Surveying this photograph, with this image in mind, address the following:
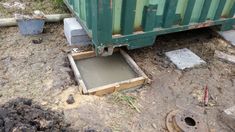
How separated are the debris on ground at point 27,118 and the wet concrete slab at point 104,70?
78 cm

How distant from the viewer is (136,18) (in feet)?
11.8

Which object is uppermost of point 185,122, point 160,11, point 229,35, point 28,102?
point 160,11

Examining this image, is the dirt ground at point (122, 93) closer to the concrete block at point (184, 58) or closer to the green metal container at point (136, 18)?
the concrete block at point (184, 58)

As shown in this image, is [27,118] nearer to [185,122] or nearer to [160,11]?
[185,122]

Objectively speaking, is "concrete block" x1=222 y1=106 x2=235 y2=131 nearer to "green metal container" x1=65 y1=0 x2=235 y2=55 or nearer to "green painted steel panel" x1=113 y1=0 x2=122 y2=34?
"green metal container" x1=65 y1=0 x2=235 y2=55

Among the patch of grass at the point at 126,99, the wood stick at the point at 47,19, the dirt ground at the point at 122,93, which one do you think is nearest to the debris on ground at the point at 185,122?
the dirt ground at the point at 122,93

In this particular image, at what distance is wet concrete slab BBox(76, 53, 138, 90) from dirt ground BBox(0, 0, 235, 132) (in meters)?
0.21

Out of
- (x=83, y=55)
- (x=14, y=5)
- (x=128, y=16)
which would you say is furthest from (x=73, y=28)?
(x=14, y=5)

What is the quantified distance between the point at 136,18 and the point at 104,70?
90 cm

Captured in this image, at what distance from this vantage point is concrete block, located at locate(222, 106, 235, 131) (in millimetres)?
3114

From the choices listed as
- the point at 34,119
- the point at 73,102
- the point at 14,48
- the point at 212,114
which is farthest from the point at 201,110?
the point at 14,48

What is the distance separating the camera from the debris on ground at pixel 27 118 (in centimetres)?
261

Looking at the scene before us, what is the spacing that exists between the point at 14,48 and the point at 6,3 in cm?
173

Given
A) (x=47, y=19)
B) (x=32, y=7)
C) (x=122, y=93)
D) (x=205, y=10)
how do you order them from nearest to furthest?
(x=122, y=93), (x=205, y=10), (x=47, y=19), (x=32, y=7)
